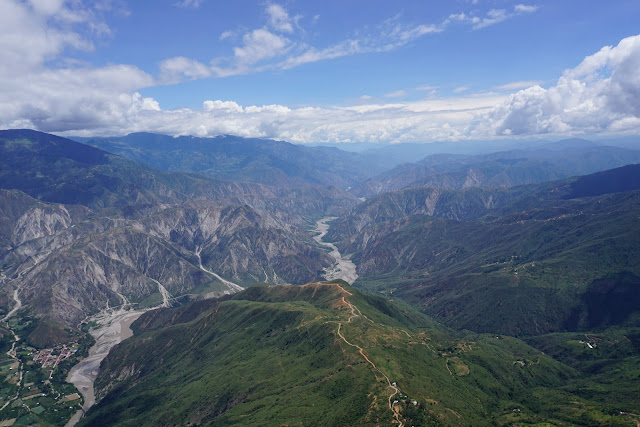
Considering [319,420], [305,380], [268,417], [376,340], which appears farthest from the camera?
[376,340]

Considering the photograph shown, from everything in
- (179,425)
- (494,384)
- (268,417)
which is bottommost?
(179,425)

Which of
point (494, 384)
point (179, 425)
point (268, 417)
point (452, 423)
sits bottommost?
point (179, 425)

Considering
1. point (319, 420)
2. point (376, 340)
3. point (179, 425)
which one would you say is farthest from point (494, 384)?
point (179, 425)

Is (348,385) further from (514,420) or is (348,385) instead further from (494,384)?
(494,384)

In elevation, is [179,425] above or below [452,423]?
below

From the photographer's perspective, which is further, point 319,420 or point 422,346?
point 422,346

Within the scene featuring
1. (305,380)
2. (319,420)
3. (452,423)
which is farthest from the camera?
(305,380)

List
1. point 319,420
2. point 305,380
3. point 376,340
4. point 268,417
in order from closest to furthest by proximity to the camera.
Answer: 1. point 319,420
2. point 268,417
3. point 305,380
4. point 376,340

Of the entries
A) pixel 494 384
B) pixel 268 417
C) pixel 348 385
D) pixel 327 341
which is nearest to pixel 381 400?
pixel 348 385

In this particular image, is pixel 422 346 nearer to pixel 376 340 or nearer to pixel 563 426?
pixel 376 340
